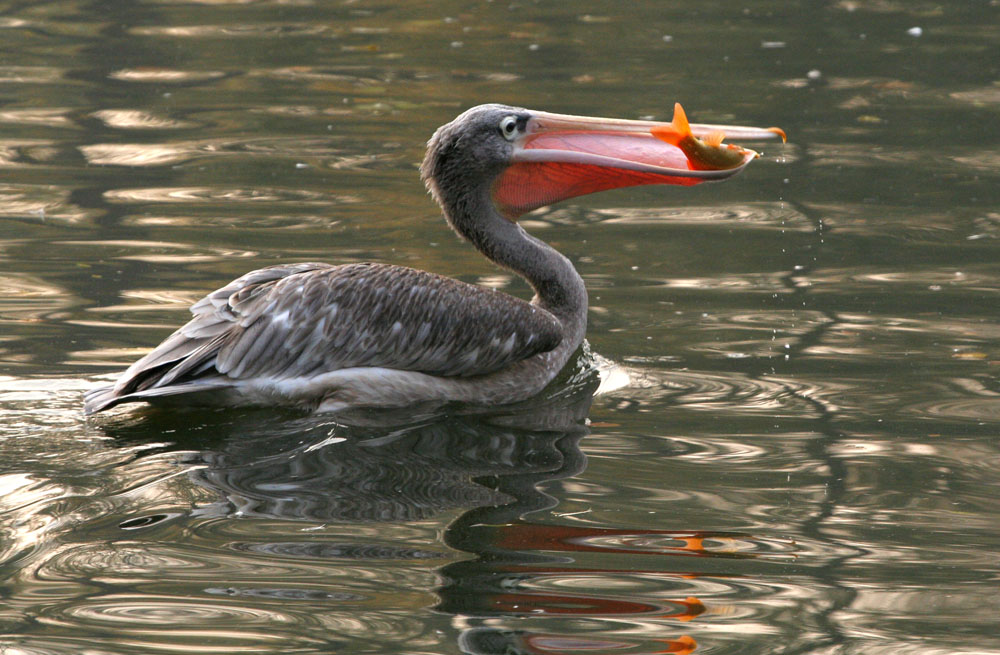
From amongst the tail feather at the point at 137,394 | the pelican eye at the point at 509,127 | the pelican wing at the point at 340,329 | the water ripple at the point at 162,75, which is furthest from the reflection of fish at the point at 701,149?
the water ripple at the point at 162,75

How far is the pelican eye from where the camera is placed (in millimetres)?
Result: 5348

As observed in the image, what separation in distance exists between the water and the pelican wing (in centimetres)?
22

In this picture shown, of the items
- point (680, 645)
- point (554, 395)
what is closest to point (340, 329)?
point (554, 395)

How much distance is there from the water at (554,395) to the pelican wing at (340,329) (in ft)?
0.71

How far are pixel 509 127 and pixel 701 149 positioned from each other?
2.46ft

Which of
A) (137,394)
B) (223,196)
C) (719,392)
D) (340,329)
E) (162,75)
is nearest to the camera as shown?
(137,394)

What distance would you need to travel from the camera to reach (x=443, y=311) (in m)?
5.00

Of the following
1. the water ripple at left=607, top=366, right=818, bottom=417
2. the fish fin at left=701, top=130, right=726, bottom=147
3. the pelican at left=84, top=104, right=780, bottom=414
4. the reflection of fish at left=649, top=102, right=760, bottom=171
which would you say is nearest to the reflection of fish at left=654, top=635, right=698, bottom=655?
the water ripple at left=607, top=366, right=818, bottom=417

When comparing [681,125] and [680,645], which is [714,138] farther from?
[680,645]

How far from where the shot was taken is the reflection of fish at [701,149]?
523cm

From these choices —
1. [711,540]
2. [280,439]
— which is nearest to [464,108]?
[280,439]

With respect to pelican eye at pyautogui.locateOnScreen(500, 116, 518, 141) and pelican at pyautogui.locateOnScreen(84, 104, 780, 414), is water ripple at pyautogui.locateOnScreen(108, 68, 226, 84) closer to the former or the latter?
pelican at pyautogui.locateOnScreen(84, 104, 780, 414)

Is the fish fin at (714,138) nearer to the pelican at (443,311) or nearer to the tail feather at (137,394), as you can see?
the pelican at (443,311)

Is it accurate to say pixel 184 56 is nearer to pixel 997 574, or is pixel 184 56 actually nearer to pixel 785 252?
pixel 785 252
